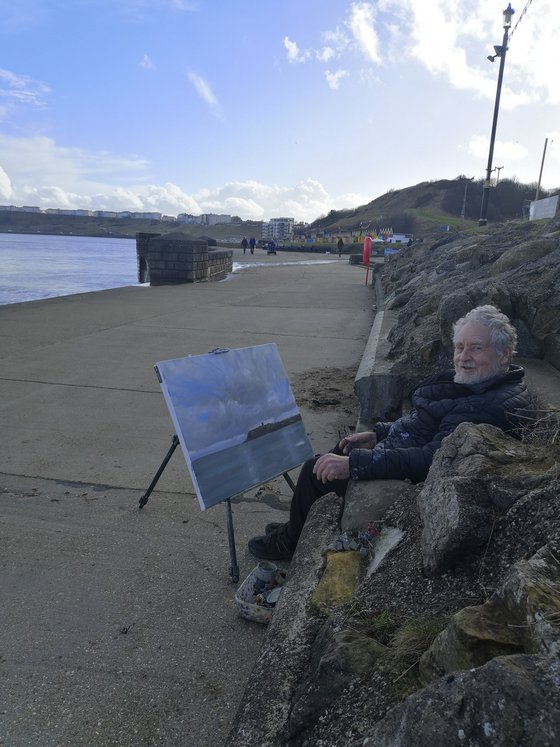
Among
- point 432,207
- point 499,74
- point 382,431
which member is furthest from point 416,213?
point 382,431

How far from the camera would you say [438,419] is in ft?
9.25

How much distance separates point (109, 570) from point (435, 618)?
198 cm

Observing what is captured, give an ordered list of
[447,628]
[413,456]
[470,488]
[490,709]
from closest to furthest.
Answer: [490,709]
[447,628]
[470,488]
[413,456]

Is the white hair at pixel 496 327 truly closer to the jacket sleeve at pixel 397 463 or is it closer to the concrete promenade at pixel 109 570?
the jacket sleeve at pixel 397 463

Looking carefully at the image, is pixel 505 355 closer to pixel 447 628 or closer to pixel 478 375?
pixel 478 375

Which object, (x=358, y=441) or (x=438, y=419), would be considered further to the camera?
(x=358, y=441)

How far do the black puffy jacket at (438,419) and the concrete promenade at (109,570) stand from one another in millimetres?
995

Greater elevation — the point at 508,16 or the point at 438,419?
the point at 508,16

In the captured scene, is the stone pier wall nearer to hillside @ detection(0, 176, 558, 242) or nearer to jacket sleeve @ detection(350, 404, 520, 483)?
jacket sleeve @ detection(350, 404, 520, 483)

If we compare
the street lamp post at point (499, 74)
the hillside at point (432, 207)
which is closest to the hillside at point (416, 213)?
the hillside at point (432, 207)

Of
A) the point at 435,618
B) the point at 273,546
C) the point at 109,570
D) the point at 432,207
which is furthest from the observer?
the point at 432,207

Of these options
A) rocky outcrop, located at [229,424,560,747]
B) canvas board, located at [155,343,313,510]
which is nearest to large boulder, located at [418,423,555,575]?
rocky outcrop, located at [229,424,560,747]

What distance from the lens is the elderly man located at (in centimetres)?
270

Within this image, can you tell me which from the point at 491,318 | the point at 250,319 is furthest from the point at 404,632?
the point at 250,319
